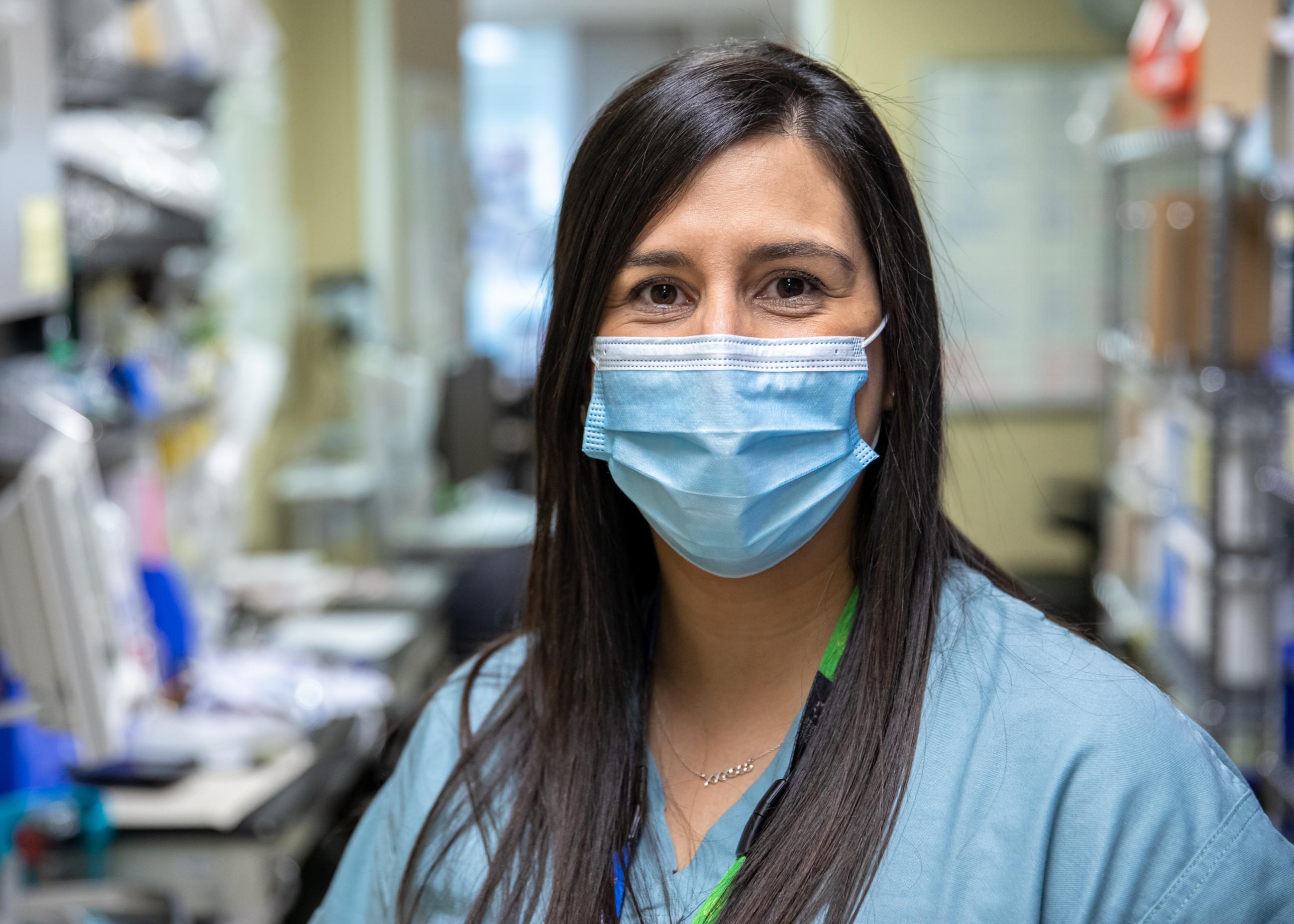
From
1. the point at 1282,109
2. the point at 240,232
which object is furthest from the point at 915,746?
the point at 240,232

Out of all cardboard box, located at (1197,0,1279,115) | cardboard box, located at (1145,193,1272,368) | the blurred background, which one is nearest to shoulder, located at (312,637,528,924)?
the blurred background

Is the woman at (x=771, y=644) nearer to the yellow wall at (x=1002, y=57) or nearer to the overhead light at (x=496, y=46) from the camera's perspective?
the yellow wall at (x=1002, y=57)

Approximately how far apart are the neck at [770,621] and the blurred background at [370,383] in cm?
20

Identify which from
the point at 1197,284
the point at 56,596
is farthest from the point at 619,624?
the point at 1197,284

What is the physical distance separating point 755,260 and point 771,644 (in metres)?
0.36

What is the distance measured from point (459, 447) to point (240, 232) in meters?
1.17

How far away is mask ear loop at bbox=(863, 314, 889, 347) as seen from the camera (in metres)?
1.15

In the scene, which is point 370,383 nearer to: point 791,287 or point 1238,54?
point 1238,54

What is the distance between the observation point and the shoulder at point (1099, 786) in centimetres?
94

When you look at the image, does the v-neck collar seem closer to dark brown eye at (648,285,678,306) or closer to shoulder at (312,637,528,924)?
shoulder at (312,637,528,924)

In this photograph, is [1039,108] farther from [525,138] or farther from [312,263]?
[525,138]

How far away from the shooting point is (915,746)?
1.06 m

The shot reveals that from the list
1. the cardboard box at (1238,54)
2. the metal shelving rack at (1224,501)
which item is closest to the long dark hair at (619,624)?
the metal shelving rack at (1224,501)

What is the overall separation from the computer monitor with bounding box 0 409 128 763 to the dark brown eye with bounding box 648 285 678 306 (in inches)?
50.5
